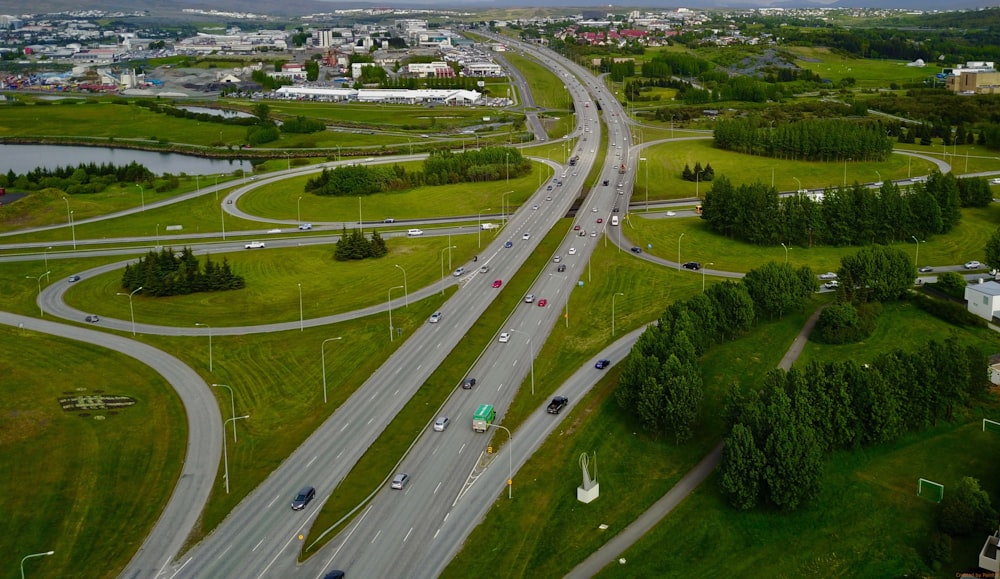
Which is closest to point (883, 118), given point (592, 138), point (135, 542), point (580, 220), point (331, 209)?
point (592, 138)

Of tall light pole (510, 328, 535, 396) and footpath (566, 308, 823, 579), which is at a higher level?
tall light pole (510, 328, 535, 396)

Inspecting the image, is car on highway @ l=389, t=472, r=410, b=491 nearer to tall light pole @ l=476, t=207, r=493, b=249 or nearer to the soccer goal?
the soccer goal

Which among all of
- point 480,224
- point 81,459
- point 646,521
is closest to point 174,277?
point 81,459

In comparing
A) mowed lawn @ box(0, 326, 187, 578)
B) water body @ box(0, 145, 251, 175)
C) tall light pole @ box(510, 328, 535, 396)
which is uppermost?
water body @ box(0, 145, 251, 175)

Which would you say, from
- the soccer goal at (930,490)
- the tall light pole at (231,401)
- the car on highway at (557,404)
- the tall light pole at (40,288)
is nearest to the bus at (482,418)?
the car on highway at (557,404)

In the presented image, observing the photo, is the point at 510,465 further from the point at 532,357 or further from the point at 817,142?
the point at 817,142

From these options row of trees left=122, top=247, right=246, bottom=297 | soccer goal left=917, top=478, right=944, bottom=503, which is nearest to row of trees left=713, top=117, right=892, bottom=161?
row of trees left=122, top=247, right=246, bottom=297

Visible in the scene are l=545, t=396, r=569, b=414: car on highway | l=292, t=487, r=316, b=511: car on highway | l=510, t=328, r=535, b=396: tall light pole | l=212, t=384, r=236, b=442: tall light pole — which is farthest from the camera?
l=510, t=328, r=535, b=396: tall light pole
